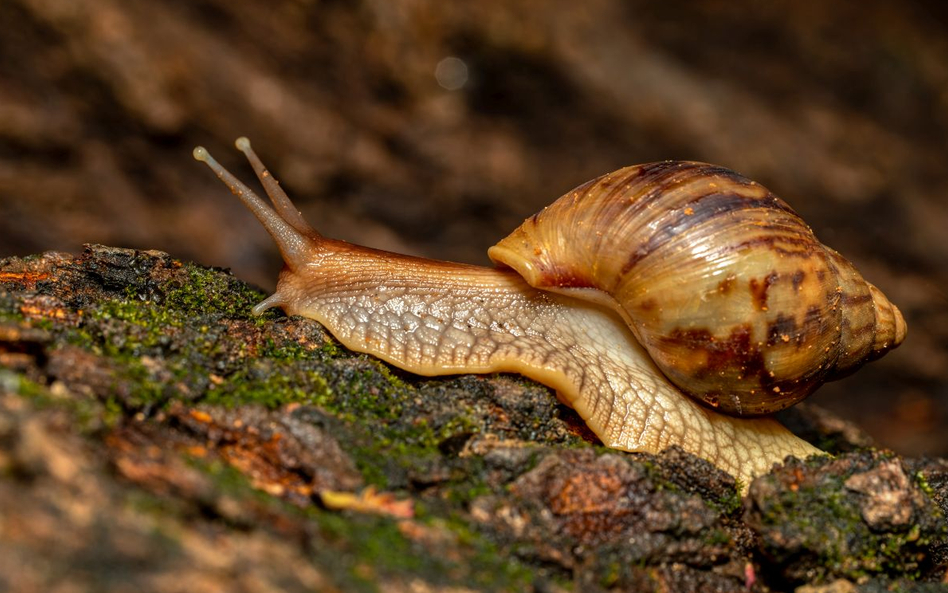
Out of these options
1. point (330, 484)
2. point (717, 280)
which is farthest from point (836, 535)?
point (330, 484)

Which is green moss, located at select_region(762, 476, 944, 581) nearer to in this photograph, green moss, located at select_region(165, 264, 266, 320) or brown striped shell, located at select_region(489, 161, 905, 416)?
brown striped shell, located at select_region(489, 161, 905, 416)

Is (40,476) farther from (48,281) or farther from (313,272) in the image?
(313,272)

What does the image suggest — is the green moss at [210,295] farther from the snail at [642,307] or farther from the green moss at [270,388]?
the green moss at [270,388]

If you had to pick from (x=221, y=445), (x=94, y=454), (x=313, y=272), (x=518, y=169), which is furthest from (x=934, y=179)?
(x=94, y=454)

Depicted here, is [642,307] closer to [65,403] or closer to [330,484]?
[330,484]

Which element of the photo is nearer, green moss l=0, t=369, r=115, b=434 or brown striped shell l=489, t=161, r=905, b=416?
green moss l=0, t=369, r=115, b=434

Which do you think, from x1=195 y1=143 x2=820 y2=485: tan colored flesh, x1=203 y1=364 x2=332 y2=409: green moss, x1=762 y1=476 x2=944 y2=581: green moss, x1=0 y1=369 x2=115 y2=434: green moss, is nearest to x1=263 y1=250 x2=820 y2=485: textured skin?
x1=195 y1=143 x2=820 y2=485: tan colored flesh
